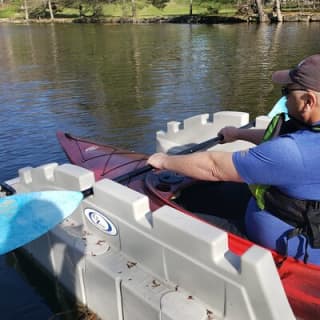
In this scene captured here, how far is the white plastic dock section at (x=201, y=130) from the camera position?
4.83 metres

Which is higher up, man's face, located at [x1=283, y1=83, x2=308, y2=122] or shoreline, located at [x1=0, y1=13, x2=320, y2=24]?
man's face, located at [x1=283, y1=83, x2=308, y2=122]

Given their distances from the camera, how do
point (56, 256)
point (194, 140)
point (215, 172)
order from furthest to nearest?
1. point (194, 140)
2. point (56, 256)
3. point (215, 172)

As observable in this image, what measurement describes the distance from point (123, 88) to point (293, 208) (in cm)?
1114

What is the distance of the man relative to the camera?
6.96 feet

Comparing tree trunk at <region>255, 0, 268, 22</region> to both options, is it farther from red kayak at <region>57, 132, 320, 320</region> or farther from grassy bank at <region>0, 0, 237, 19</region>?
red kayak at <region>57, 132, 320, 320</region>

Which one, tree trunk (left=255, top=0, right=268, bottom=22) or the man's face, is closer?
the man's face

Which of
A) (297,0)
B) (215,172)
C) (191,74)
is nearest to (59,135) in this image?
(215,172)

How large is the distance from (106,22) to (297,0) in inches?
820

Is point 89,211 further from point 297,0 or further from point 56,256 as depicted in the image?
point 297,0

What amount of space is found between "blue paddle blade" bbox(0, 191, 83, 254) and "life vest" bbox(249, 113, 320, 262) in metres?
1.32

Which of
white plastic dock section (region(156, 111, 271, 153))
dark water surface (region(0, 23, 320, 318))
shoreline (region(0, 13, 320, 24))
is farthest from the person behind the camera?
shoreline (region(0, 13, 320, 24))

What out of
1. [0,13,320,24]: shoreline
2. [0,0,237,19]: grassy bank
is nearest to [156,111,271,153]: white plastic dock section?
[0,13,320,24]: shoreline

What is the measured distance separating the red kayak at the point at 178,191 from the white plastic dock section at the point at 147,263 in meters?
0.20

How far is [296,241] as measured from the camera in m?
2.47
